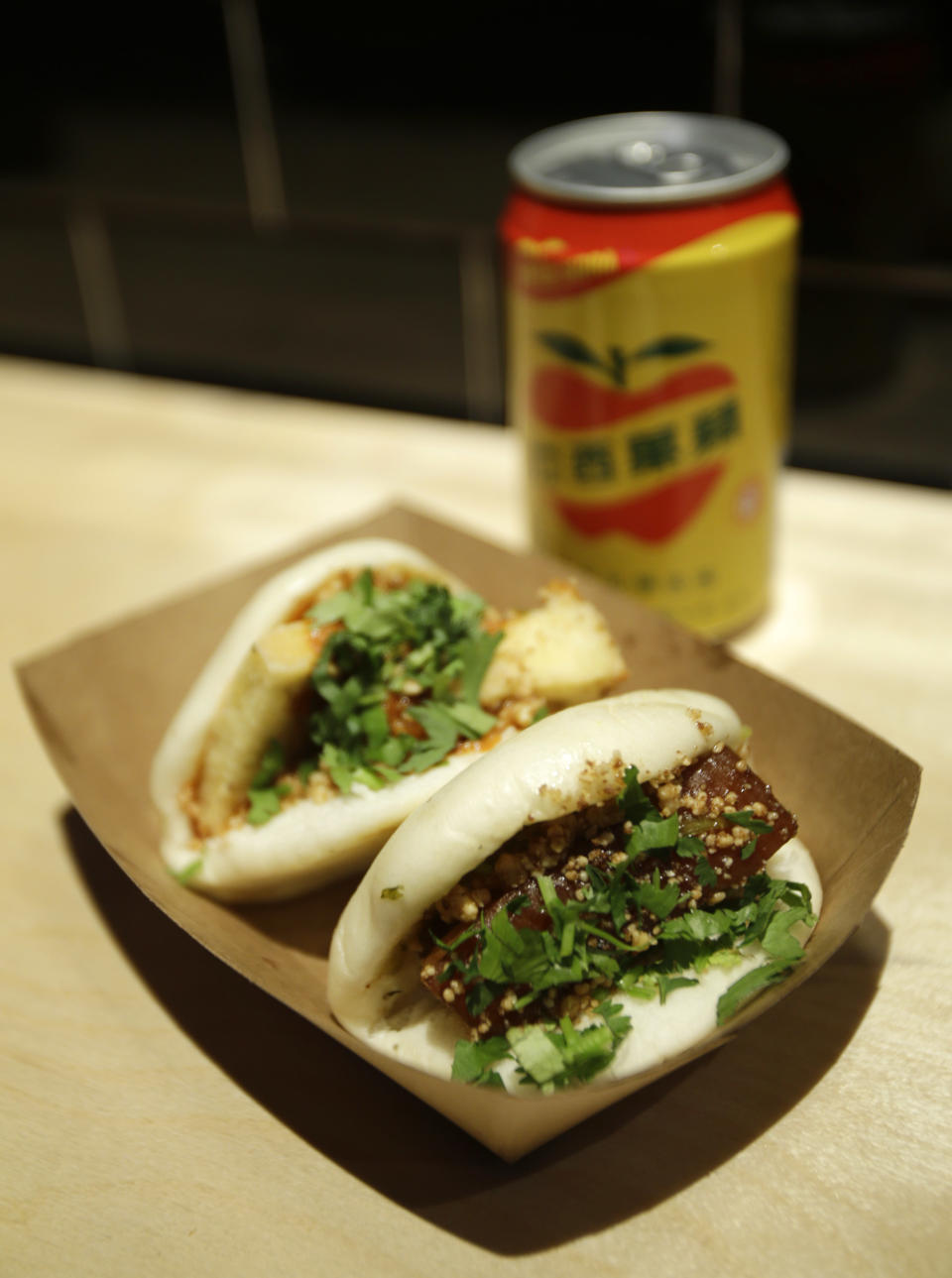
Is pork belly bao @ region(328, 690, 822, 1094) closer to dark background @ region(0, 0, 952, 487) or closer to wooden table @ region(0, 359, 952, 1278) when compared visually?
wooden table @ region(0, 359, 952, 1278)

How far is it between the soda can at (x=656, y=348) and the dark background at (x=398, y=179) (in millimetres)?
575

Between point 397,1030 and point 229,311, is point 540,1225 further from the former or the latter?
point 229,311

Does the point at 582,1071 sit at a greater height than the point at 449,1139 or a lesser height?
greater

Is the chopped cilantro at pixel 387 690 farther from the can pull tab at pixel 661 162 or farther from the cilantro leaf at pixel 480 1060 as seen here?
the can pull tab at pixel 661 162

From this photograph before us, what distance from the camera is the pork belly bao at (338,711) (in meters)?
0.92

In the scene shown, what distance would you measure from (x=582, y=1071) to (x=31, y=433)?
1.54 meters

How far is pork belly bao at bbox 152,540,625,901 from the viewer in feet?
3.01

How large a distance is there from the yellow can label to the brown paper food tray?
0.08 metres

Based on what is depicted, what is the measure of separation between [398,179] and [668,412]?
118cm

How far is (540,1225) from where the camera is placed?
0.74 metres

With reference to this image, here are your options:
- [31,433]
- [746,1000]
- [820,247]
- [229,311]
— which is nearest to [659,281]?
[746,1000]

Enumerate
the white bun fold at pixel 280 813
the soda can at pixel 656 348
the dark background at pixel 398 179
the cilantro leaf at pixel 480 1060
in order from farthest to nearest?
the dark background at pixel 398 179
the soda can at pixel 656 348
the white bun fold at pixel 280 813
the cilantro leaf at pixel 480 1060

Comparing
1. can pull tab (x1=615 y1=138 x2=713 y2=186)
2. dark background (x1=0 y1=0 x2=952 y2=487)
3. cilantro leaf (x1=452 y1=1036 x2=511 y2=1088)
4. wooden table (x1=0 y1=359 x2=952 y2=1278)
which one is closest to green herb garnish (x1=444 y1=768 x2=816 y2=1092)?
cilantro leaf (x1=452 y1=1036 x2=511 y2=1088)

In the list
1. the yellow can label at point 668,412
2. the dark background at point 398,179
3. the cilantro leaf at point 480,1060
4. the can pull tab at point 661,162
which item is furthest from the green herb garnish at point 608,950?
the dark background at point 398,179
